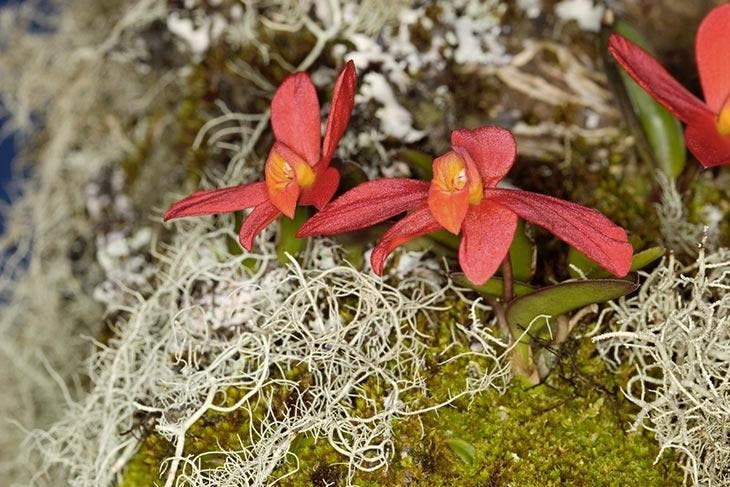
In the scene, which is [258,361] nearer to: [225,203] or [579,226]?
[225,203]

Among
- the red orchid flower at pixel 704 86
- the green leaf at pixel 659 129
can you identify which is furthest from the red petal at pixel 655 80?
the green leaf at pixel 659 129

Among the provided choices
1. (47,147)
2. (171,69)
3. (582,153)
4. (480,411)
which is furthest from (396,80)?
(47,147)

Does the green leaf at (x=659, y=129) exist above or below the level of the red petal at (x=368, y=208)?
below

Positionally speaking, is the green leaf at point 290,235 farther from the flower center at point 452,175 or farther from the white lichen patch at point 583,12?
the white lichen patch at point 583,12

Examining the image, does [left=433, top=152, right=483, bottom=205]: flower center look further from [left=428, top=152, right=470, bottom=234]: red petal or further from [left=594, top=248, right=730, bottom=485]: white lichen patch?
[left=594, top=248, right=730, bottom=485]: white lichen patch

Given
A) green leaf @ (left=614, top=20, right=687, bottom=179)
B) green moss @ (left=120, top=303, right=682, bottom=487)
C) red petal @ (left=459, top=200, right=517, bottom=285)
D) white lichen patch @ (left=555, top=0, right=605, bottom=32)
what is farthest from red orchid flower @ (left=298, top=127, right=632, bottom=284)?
white lichen patch @ (left=555, top=0, right=605, bottom=32)

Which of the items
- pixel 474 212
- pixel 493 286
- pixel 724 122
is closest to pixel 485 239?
pixel 474 212
